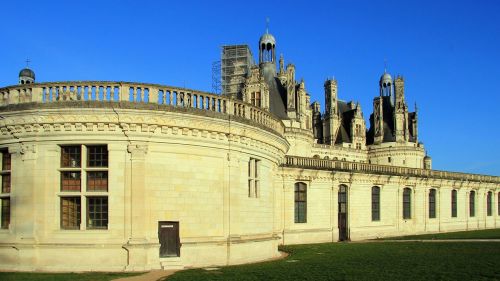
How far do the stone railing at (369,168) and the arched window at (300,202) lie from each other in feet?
4.79

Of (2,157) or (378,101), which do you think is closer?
(2,157)

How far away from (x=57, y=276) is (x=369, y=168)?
28.8 metres

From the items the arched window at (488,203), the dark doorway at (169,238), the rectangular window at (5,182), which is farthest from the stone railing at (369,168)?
the rectangular window at (5,182)

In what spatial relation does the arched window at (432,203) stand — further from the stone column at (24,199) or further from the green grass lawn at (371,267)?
the stone column at (24,199)

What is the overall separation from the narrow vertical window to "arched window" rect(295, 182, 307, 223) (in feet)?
65.0

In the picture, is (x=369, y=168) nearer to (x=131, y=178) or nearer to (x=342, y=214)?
(x=342, y=214)

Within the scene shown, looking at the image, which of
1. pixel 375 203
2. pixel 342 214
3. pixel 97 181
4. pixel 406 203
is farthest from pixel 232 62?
pixel 97 181

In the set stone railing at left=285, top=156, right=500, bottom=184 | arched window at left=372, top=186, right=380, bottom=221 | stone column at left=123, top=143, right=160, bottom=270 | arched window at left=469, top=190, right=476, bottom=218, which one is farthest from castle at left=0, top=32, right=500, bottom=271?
arched window at left=469, top=190, right=476, bottom=218

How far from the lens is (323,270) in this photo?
18.3 metres

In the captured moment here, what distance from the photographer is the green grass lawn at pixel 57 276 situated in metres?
15.8

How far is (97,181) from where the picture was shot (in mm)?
18688

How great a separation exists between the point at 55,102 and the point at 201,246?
7204 mm

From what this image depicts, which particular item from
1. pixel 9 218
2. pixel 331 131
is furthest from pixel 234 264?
pixel 331 131

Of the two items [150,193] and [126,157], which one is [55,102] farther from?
[150,193]
